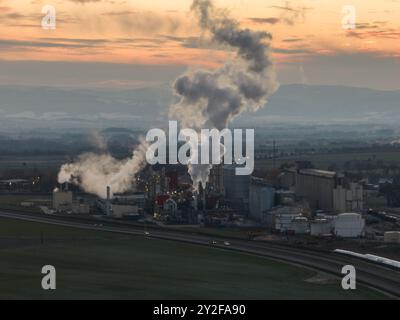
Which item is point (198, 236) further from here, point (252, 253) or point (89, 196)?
point (89, 196)

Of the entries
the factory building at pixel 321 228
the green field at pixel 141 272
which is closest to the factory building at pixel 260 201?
the factory building at pixel 321 228

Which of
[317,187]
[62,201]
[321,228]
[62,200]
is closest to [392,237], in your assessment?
[321,228]

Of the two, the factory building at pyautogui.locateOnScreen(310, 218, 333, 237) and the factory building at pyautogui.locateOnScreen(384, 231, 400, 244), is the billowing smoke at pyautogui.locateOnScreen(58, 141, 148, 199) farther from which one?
the factory building at pyautogui.locateOnScreen(384, 231, 400, 244)

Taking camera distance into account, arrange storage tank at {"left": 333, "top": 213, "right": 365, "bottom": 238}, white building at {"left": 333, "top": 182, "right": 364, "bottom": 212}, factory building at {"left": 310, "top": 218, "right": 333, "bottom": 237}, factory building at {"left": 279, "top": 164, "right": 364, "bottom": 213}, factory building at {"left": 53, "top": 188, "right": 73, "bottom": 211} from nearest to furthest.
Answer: storage tank at {"left": 333, "top": 213, "right": 365, "bottom": 238}, factory building at {"left": 310, "top": 218, "right": 333, "bottom": 237}, white building at {"left": 333, "top": 182, "right": 364, "bottom": 212}, factory building at {"left": 279, "top": 164, "right": 364, "bottom": 213}, factory building at {"left": 53, "top": 188, "right": 73, "bottom": 211}

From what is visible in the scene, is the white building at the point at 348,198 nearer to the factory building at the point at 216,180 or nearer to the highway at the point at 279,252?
the factory building at the point at 216,180

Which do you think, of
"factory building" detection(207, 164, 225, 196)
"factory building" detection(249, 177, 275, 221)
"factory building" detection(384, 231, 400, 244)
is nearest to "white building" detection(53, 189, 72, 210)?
"factory building" detection(207, 164, 225, 196)

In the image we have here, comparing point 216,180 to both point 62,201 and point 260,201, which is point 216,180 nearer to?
point 260,201
